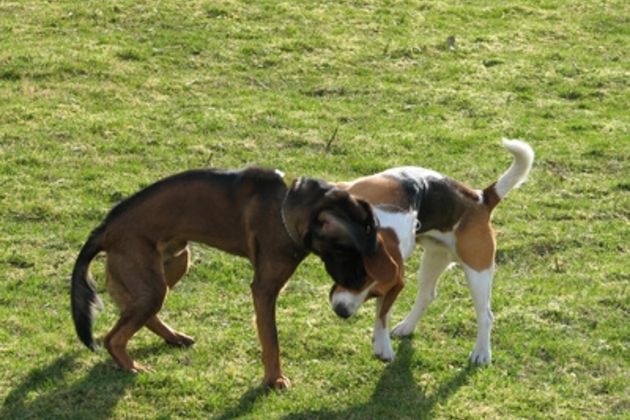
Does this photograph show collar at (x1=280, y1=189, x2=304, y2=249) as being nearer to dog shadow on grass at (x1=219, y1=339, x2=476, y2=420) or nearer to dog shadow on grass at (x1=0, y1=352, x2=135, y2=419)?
dog shadow on grass at (x1=219, y1=339, x2=476, y2=420)

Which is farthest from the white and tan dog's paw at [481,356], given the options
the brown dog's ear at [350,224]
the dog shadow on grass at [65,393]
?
the dog shadow on grass at [65,393]

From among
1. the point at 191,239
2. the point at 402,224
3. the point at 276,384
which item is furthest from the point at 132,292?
the point at 402,224

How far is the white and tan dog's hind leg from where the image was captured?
879 centimetres

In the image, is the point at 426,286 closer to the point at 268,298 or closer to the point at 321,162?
the point at 268,298

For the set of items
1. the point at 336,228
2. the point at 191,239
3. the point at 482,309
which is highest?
the point at 336,228

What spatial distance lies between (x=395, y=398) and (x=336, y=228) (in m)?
1.24

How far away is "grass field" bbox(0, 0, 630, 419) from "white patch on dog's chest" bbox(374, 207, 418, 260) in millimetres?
834

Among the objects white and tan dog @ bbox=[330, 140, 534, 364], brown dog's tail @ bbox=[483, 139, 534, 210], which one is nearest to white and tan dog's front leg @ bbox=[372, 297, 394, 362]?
white and tan dog @ bbox=[330, 140, 534, 364]

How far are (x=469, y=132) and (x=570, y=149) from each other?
998mm

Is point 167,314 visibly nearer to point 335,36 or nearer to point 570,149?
point 570,149

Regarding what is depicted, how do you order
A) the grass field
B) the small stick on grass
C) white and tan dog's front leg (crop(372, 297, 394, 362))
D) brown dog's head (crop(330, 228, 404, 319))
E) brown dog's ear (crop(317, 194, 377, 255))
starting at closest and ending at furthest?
brown dog's ear (crop(317, 194, 377, 255)), brown dog's head (crop(330, 228, 404, 319)), the grass field, white and tan dog's front leg (crop(372, 297, 394, 362)), the small stick on grass

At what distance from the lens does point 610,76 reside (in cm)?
1543

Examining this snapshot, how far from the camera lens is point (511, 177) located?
8.64 m

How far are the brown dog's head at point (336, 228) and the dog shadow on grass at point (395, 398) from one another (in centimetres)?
74
